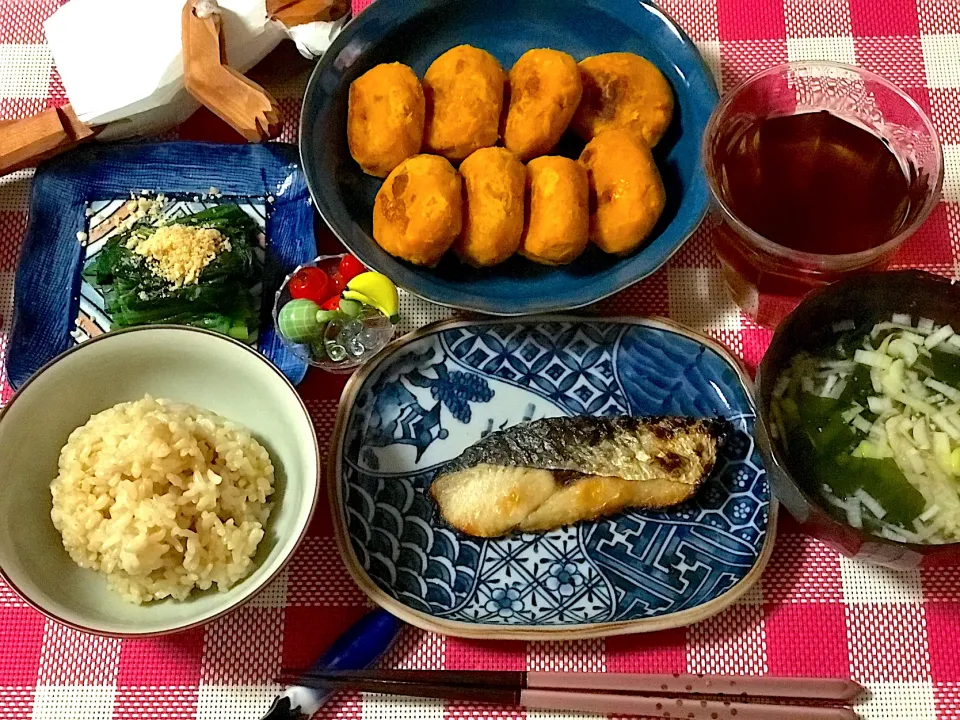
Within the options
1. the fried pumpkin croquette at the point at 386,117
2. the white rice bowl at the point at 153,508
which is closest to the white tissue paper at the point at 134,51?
the fried pumpkin croquette at the point at 386,117

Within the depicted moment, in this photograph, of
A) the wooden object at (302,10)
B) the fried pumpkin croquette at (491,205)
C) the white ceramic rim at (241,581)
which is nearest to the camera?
the white ceramic rim at (241,581)

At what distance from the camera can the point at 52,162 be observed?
4.64 feet

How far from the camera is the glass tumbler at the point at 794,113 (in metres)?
1.20

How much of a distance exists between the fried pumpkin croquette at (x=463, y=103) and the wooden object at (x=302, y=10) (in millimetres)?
204

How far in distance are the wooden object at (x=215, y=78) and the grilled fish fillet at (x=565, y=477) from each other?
2.14 ft

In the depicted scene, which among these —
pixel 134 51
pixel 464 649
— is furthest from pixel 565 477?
pixel 134 51

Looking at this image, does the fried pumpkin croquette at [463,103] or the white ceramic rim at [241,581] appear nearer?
the white ceramic rim at [241,581]

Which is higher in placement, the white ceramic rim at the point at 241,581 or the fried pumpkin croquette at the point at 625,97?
the fried pumpkin croquette at the point at 625,97

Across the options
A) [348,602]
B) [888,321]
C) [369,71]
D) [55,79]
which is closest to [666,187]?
[888,321]

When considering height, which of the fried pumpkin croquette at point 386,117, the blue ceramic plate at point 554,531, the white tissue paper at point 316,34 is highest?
the white tissue paper at point 316,34

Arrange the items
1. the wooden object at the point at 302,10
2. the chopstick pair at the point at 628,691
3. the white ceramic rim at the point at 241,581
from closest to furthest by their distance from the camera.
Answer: the white ceramic rim at the point at 241,581 < the chopstick pair at the point at 628,691 < the wooden object at the point at 302,10

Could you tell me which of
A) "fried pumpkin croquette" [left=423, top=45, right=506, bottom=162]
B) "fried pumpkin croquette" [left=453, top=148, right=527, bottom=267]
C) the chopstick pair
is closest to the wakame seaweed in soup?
the chopstick pair

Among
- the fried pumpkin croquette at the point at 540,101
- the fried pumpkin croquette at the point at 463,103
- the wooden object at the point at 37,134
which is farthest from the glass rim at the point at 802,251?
the wooden object at the point at 37,134

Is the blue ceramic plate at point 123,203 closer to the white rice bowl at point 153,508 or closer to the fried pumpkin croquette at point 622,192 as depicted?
the white rice bowl at point 153,508
